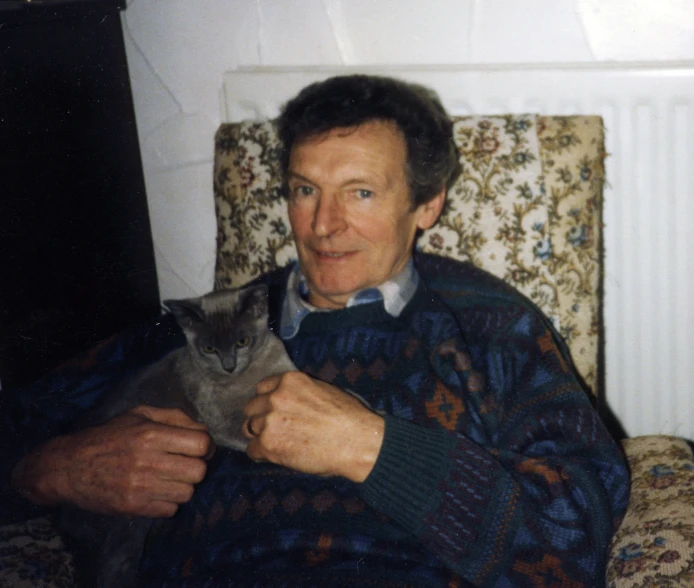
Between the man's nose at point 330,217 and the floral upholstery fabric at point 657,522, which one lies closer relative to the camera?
the floral upholstery fabric at point 657,522

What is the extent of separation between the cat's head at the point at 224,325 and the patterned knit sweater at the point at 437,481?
0.35ft

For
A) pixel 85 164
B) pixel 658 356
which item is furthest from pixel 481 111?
pixel 85 164

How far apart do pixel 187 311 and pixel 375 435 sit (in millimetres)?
440

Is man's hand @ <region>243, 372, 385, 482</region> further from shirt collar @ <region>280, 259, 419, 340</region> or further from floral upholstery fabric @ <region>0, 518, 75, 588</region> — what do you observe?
floral upholstery fabric @ <region>0, 518, 75, 588</region>

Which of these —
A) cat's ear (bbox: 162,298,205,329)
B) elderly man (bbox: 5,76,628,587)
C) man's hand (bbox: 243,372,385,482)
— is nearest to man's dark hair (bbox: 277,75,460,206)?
elderly man (bbox: 5,76,628,587)

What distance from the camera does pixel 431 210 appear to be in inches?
56.7

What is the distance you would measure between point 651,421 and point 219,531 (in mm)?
1175

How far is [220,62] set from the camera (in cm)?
197

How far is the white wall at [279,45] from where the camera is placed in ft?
5.24

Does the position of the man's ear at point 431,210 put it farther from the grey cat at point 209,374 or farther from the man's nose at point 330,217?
the grey cat at point 209,374

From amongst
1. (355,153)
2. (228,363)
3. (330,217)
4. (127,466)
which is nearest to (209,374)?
(228,363)

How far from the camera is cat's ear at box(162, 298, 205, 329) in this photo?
4.24 ft

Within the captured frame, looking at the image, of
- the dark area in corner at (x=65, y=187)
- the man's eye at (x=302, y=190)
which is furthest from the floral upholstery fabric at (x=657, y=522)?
the dark area in corner at (x=65, y=187)

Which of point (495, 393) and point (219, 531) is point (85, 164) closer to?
point (219, 531)
